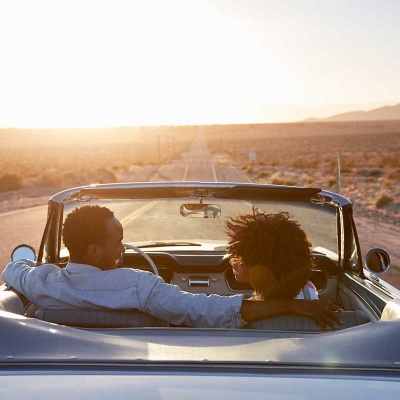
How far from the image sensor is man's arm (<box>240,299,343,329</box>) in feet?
9.22

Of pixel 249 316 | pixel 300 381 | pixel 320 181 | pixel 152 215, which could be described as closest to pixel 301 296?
pixel 249 316

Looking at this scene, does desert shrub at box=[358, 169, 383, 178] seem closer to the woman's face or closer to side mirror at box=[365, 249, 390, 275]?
side mirror at box=[365, 249, 390, 275]

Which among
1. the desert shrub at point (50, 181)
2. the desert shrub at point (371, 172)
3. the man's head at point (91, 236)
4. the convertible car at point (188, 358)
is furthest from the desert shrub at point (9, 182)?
the man's head at point (91, 236)

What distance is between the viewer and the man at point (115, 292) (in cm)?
283

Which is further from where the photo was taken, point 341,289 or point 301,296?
point 341,289

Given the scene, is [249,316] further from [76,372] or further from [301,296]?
[76,372]

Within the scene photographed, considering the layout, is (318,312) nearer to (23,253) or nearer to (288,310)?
(288,310)

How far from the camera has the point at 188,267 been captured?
5.19m

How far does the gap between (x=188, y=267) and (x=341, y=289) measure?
4.03 feet

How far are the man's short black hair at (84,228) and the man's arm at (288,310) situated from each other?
748 mm

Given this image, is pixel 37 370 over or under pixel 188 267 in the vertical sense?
over

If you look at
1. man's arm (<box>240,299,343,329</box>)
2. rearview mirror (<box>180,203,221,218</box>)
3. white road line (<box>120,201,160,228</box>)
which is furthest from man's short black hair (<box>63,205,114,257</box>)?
white road line (<box>120,201,160,228</box>)

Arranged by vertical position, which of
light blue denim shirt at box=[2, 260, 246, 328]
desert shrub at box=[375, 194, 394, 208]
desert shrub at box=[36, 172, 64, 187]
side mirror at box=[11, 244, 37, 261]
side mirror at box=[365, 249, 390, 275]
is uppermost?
light blue denim shirt at box=[2, 260, 246, 328]

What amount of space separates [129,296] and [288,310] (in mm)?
705
